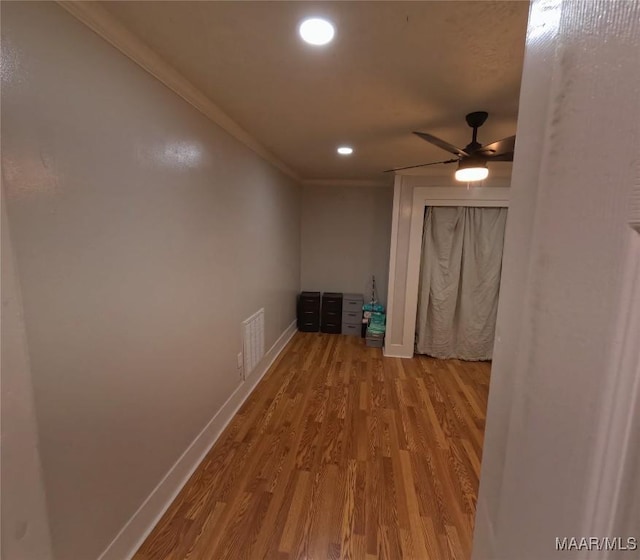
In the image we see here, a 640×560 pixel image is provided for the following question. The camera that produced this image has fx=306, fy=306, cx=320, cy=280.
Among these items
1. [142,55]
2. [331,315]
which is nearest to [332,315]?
[331,315]

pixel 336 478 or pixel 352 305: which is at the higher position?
pixel 352 305

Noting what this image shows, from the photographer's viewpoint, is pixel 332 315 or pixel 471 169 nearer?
pixel 471 169

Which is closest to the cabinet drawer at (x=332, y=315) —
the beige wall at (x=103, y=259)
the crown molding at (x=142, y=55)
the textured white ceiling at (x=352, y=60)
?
the beige wall at (x=103, y=259)

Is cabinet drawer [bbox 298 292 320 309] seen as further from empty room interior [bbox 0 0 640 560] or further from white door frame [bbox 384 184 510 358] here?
empty room interior [bbox 0 0 640 560]

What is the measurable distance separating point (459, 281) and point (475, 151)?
219 centimetres

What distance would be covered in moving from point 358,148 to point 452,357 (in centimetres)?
286

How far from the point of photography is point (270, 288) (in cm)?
345

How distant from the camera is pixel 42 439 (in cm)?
100

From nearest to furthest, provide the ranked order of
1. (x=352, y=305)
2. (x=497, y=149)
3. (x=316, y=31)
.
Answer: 1. (x=316, y=31)
2. (x=497, y=149)
3. (x=352, y=305)

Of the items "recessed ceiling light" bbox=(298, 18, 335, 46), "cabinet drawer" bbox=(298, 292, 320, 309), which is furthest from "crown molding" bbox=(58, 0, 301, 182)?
"cabinet drawer" bbox=(298, 292, 320, 309)

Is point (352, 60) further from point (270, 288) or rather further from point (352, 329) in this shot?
point (352, 329)

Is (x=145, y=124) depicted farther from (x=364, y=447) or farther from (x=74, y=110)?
(x=364, y=447)

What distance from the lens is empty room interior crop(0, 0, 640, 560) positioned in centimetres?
31

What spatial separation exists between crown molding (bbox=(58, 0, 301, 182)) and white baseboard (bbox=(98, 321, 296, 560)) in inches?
81.2
